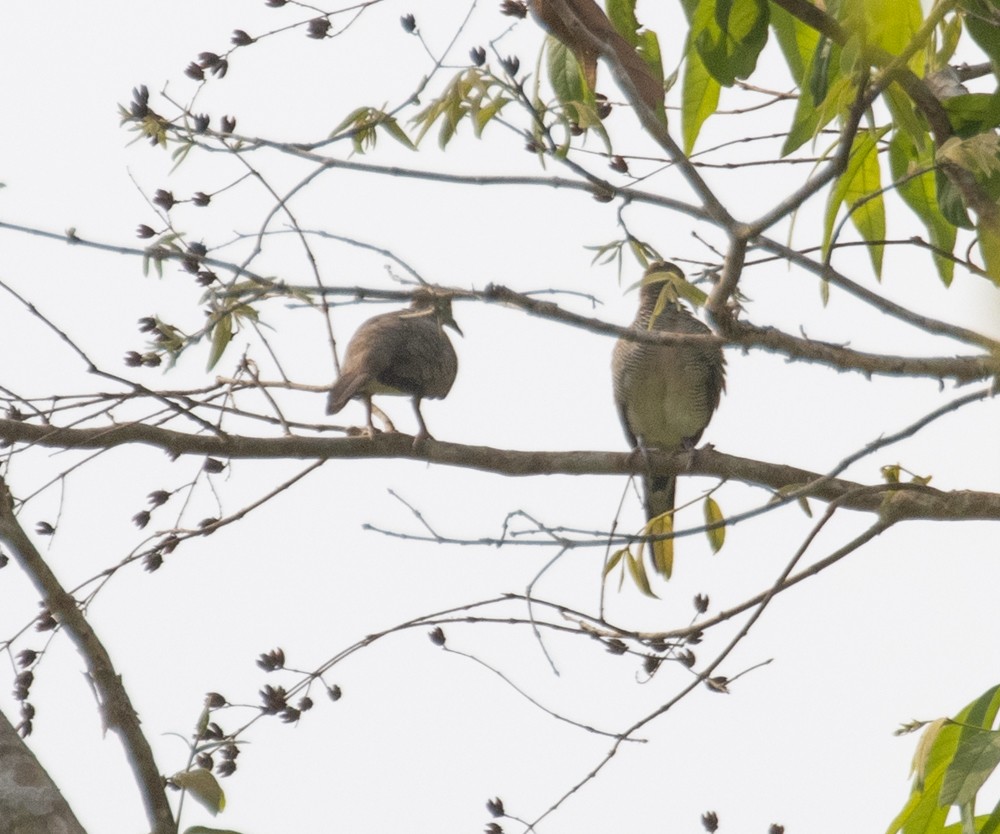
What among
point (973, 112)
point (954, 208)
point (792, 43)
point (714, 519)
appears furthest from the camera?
point (714, 519)

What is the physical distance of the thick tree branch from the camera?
9.63 feet

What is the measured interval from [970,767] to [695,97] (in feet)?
5.81

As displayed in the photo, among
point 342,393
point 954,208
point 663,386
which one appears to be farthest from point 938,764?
point 663,386

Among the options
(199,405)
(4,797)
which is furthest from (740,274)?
(4,797)

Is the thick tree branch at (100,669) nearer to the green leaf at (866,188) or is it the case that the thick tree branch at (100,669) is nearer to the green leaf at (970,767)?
the green leaf at (970,767)

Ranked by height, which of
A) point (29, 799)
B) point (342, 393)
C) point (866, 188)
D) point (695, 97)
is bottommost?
point (29, 799)

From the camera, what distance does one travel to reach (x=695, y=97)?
3.41 metres

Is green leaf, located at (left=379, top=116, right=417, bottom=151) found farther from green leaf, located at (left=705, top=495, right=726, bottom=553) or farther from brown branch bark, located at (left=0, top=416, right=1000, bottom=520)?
green leaf, located at (left=705, top=495, right=726, bottom=553)

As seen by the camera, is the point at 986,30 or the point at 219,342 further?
the point at 219,342

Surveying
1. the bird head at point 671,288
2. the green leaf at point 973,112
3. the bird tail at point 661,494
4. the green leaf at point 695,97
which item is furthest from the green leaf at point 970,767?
the bird tail at point 661,494

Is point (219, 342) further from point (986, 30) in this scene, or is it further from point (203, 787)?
point (986, 30)

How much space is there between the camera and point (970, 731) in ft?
10.1

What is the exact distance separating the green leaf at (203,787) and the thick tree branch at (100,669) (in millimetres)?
59

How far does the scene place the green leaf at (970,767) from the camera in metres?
2.96
